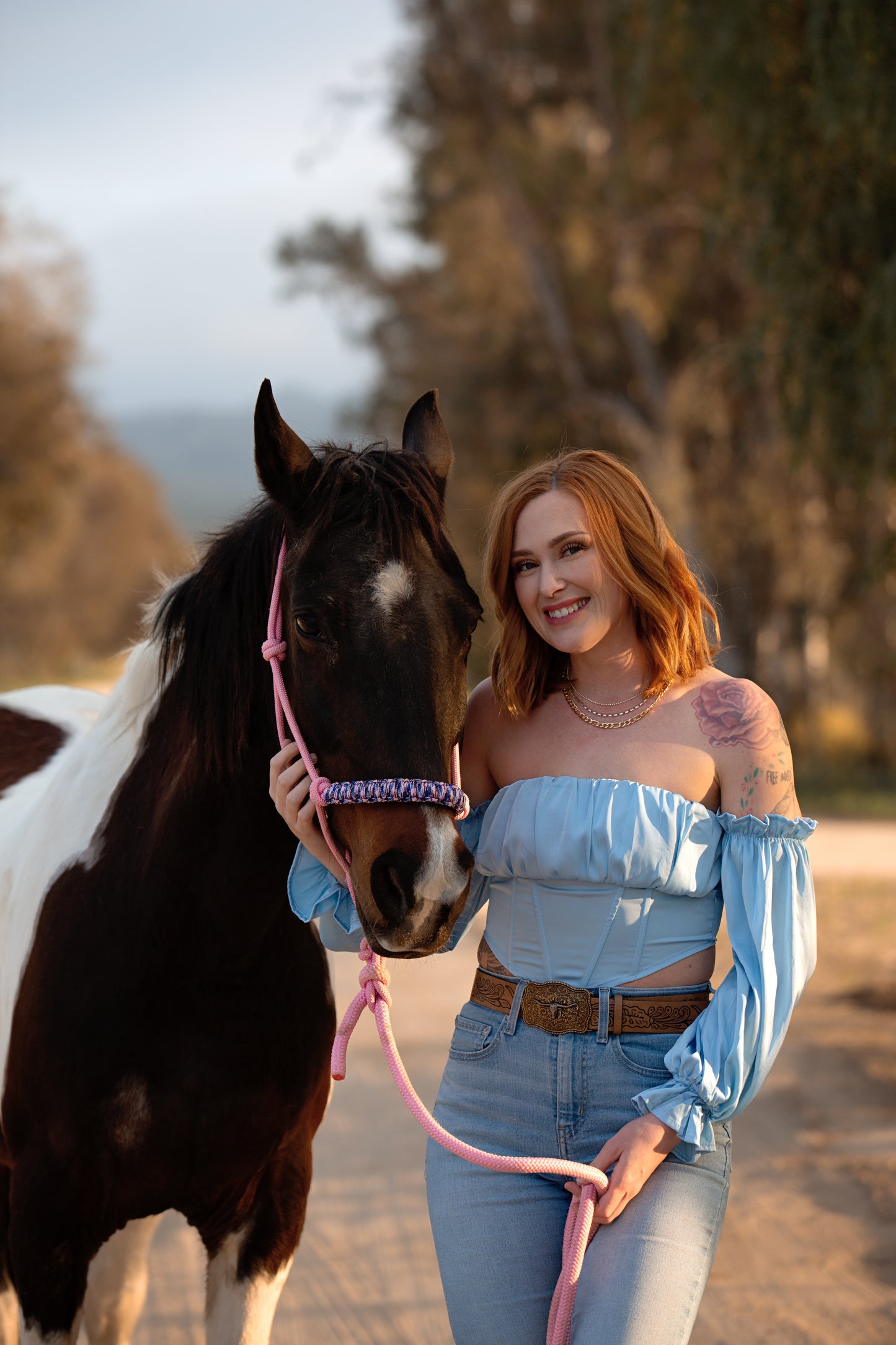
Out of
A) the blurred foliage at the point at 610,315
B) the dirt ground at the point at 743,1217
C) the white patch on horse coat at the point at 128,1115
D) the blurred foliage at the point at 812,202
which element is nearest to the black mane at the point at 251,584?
the white patch on horse coat at the point at 128,1115

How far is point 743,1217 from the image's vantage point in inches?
136

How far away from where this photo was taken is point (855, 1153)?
3.88 m

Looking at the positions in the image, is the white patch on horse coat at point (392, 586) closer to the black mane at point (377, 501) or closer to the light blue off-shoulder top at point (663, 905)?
the black mane at point (377, 501)

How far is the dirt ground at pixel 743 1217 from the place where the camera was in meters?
2.92

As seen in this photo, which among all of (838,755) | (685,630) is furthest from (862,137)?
(838,755)

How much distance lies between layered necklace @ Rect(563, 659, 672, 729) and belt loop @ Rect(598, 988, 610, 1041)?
1.47 feet

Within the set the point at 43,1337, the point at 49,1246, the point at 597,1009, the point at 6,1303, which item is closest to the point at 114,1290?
the point at 6,1303

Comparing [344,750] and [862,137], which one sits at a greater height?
[862,137]

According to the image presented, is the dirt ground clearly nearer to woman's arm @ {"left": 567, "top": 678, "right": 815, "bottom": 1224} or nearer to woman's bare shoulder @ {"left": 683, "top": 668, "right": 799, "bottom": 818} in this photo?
woman's arm @ {"left": 567, "top": 678, "right": 815, "bottom": 1224}

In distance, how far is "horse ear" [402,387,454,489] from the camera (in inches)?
79.4

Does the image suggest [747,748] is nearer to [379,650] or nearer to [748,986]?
[748,986]

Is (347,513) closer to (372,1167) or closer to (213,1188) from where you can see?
(213,1188)

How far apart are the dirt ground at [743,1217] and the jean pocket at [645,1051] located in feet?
5.27

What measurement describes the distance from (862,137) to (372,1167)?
4304 millimetres
